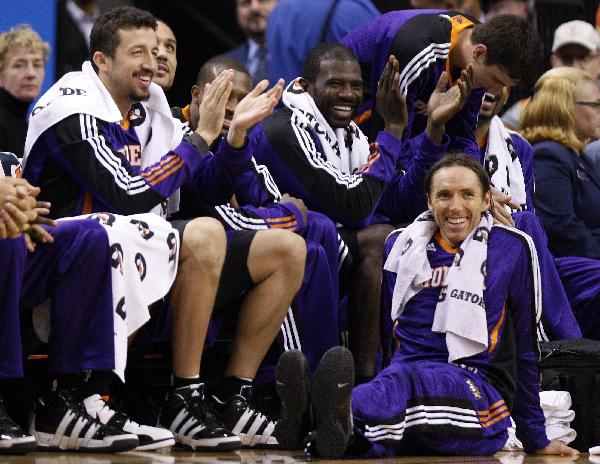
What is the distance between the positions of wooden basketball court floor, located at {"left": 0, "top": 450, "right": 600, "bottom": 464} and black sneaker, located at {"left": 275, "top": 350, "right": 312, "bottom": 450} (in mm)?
78

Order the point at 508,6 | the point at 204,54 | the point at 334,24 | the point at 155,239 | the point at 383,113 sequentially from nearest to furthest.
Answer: the point at 155,239, the point at 383,113, the point at 334,24, the point at 204,54, the point at 508,6

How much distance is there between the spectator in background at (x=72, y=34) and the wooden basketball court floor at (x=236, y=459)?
286 cm

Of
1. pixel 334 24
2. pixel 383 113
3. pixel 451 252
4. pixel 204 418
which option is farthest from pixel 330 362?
pixel 334 24

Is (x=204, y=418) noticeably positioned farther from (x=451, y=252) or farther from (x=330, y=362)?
(x=451, y=252)

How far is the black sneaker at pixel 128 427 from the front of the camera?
4.31 m

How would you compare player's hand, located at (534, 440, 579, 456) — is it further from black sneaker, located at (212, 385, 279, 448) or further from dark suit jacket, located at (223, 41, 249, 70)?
dark suit jacket, located at (223, 41, 249, 70)

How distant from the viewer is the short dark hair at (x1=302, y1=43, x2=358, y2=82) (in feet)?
19.0

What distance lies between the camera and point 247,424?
471cm

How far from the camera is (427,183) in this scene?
509 cm

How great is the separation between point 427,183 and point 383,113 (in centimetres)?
79

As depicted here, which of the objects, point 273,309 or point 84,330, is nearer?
point 84,330

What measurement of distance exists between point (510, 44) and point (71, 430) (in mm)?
2656

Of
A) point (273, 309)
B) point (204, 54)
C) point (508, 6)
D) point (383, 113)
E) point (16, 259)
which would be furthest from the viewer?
point (508, 6)

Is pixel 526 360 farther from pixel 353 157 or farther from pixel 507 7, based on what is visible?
pixel 507 7
